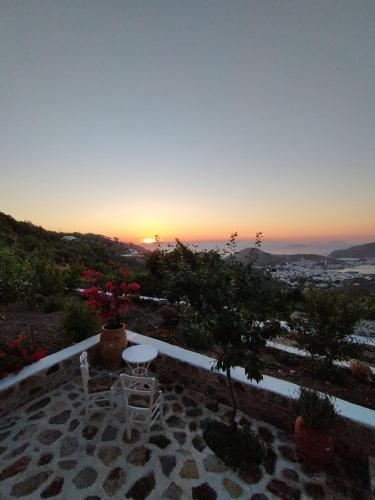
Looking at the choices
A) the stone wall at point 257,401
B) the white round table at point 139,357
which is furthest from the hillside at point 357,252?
the white round table at point 139,357

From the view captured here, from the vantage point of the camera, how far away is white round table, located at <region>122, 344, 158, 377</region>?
11.2ft

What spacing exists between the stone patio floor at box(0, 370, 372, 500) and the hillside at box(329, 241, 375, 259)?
581 inches

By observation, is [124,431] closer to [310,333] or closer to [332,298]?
[310,333]

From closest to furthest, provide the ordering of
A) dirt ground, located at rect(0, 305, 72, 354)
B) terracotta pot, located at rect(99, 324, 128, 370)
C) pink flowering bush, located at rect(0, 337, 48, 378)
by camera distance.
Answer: pink flowering bush, located at rect(0, 337, 48, 378) < terracotta pot, located at rect(99, 324, 128, 370) < dirt ground, located at rect(0, 305, 72, 354)

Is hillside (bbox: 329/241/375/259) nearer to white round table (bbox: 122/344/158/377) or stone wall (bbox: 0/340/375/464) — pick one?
stone wall (bbox: 0/340/375/464)

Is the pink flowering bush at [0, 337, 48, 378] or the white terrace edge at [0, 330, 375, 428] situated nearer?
the white terrace edge at [0, 330, 375, 428]

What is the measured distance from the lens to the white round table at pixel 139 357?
3.41 meters

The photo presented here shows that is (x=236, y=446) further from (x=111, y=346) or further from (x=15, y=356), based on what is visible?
(x=15, y=356)

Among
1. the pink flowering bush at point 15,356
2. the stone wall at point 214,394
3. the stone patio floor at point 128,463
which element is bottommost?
the stone patio floor at point 128,463

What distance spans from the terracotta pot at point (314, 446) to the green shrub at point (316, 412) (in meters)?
0.06

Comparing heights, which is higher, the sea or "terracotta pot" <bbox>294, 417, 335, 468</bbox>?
the sea

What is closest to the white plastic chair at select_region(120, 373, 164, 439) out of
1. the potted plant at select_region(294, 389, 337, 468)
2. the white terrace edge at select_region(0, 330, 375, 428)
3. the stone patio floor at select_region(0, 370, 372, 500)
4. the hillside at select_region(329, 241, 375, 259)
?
the stone patio floor at select_region(0, 370, 372, 500)

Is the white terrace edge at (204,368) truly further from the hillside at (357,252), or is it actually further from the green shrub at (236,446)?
the hillside at (357,252)

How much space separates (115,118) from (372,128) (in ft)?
22.2
